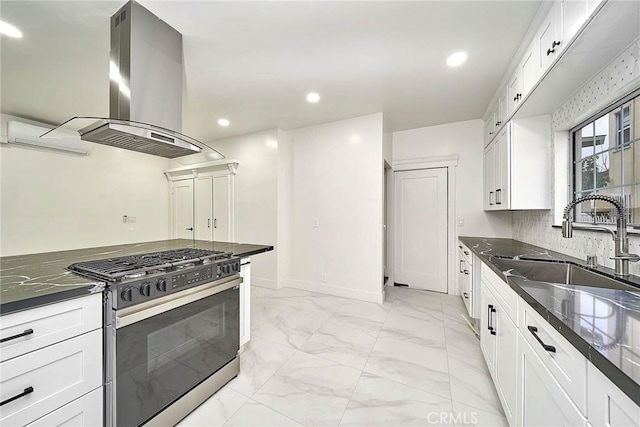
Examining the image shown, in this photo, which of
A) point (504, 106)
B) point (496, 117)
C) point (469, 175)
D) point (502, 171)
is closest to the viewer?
point (504, 106)

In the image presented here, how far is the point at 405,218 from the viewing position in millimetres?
4219

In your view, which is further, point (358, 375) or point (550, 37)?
point (358, 375)

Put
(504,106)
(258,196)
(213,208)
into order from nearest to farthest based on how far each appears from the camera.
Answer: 1. (504,106)
2. (258,196)
3. (213,208)

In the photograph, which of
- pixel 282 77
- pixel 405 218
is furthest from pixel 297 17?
pixel 405 218

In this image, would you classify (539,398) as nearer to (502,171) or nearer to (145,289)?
(145,289)

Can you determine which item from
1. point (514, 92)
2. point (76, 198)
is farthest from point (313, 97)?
point (76, 198)

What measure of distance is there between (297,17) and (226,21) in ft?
1.70

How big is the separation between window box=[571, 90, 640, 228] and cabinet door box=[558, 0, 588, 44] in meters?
0.62

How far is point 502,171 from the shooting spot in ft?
8.82

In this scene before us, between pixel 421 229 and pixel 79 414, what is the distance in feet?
13.4

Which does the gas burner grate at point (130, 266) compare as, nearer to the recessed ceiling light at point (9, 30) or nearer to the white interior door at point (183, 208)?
the recessed ceiling light at point (9, 30)

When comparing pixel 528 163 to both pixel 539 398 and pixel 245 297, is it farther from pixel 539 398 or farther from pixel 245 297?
pixel 245 297

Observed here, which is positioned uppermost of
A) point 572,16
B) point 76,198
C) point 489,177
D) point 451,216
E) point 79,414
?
point 572,16

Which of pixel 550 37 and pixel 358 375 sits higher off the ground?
pixel 550 37
